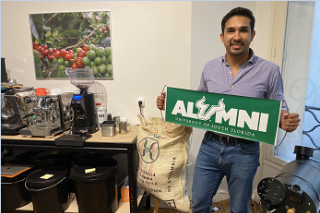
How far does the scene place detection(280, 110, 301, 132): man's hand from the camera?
1002mm

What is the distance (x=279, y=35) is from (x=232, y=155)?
1350 mm

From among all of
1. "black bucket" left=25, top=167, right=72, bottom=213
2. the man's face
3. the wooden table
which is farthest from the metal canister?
the man's face

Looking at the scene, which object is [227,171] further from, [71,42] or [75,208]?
[71,42]

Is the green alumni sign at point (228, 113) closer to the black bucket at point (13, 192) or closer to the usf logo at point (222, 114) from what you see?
the usf logo at point (222, 114)

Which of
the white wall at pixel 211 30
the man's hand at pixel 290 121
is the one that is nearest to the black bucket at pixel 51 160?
the white wall at pixel 211 30

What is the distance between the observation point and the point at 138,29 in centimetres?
194

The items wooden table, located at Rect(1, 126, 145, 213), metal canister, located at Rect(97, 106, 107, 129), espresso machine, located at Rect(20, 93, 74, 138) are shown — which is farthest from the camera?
metal canister, located at Rect(97, 106, 107, 129)

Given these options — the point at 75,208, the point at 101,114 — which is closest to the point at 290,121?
the point at 101,114

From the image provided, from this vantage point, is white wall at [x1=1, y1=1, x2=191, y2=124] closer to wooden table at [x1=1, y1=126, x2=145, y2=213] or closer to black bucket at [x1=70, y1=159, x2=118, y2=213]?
wooden table at [x1=1, y1=126, x2=145, y2=213]

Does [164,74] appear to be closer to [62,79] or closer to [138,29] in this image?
[138,29]

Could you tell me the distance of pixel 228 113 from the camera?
45.7 inches

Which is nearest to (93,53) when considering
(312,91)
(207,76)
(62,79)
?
(62,79)

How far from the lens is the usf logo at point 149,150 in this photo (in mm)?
1440

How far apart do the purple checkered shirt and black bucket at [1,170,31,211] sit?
70.4 inches
